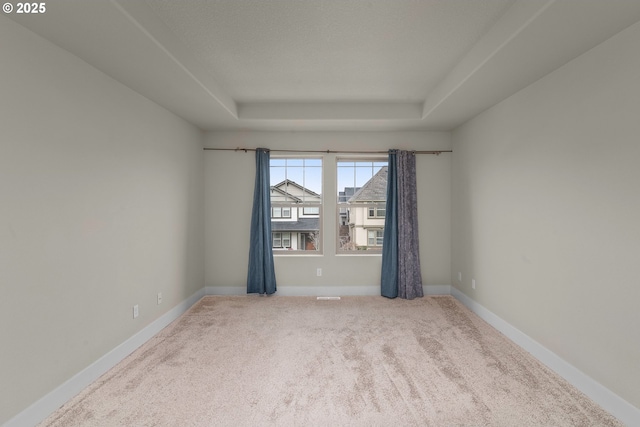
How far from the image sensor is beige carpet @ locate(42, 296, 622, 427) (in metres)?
1.69

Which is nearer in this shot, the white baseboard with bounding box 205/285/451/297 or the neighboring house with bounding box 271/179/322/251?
the white baseboard with bounding box 205/285/451/297

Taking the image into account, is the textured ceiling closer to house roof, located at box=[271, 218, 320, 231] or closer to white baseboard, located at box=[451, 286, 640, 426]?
house roof, located at box=[271, 218, 320, 231]

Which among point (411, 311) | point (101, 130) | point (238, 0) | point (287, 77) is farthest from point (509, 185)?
point (101, 130)

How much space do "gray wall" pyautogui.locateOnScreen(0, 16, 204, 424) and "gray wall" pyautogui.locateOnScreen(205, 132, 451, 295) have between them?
102cm

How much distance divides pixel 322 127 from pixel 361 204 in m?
1.28

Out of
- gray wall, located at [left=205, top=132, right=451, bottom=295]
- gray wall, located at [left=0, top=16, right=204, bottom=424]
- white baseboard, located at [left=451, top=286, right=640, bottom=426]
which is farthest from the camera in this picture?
gray wall, located at [left=205, top=132, right=451, bottom=295]

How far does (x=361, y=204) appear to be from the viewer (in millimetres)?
4160

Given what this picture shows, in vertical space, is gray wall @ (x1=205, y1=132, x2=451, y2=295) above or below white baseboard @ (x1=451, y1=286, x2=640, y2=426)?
above

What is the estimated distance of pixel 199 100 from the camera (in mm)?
2791

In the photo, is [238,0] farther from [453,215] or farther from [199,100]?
[453,215]

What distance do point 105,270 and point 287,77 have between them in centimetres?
235

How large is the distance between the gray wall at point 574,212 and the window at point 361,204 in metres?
1.47

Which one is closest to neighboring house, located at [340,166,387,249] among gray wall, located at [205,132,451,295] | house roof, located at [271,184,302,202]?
gray wall, located at [205,132,451,295]

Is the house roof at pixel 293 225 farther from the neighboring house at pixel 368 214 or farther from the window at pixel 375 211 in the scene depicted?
the window at pixel 375 211
